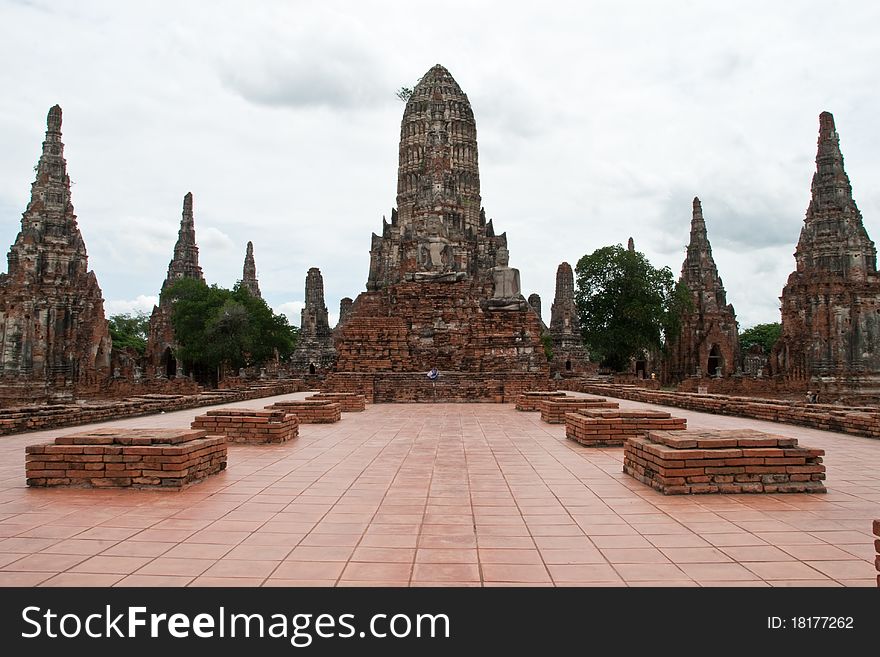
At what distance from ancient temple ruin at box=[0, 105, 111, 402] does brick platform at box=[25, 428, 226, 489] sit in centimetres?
2135

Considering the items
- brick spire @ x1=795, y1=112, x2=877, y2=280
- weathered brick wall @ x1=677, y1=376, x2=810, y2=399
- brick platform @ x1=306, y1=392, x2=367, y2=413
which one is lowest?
weathered brick wall @ x1=677, y1=376, x2=810, y2=399

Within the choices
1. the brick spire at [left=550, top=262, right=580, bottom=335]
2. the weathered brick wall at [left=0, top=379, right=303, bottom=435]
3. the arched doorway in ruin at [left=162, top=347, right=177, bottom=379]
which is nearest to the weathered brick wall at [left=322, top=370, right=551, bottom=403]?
the weathered brick wall at [left=0, top=379, right=303, bottom=435]

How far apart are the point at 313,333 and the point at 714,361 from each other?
2626 cm

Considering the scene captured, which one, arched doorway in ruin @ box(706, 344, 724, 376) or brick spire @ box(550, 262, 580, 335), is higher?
brick spire @ box(550, 262, 580, 335)

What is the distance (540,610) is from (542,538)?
4.06 ft

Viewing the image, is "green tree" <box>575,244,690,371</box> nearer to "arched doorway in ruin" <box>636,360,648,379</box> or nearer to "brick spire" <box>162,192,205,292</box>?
"arched doorway in ruin" <box>636,360,648,379</box>

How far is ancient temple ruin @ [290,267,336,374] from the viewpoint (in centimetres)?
3766

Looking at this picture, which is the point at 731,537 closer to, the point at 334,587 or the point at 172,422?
the point at 334,587

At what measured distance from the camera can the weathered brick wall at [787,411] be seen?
9188 millimetres

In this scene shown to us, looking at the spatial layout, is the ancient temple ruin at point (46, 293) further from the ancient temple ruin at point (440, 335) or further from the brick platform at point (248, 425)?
the brick platform at point (248, 425)

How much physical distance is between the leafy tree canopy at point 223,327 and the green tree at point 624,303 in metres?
19.6

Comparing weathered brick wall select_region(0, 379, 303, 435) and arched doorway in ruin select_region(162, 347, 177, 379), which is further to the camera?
arched doorway in ruin select_region(162, 347, 177, 379)

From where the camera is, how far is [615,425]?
853 cm

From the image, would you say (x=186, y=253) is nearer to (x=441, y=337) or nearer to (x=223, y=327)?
(x=223, y=327)
